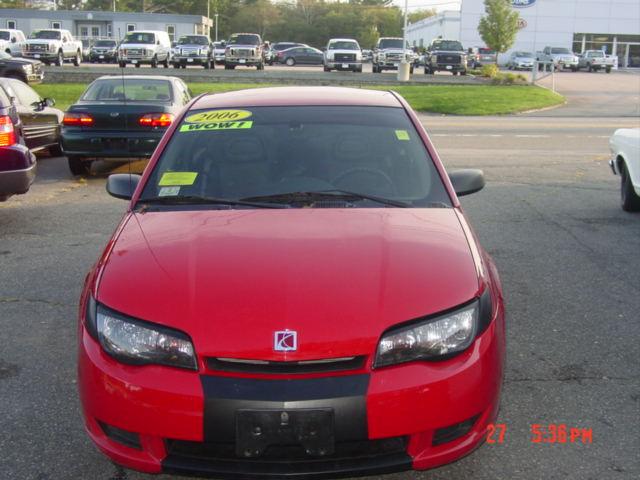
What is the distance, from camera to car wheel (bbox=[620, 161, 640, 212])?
8.73 m

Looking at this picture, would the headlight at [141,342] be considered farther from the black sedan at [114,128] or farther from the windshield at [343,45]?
the windshield at [343,45]

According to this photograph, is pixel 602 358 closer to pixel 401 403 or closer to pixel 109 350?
pixel 401 403

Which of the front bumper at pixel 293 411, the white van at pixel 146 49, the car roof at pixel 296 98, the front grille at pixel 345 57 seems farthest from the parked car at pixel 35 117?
the front grille at pixel 345 57

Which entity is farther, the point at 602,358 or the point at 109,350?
the point at 602,358

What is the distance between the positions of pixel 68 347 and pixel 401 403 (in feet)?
8.83

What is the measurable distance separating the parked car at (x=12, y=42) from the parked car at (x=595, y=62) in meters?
38.8

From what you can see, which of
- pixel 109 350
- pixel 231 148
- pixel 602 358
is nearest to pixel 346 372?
pixel 109 350

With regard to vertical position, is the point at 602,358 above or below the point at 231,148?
below

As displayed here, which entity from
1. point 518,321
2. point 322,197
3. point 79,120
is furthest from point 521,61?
point 322,197

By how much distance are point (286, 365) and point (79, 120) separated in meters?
9.16

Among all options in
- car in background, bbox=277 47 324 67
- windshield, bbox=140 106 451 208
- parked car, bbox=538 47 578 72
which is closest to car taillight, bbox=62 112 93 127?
windshield, bbox=140 106 451 208

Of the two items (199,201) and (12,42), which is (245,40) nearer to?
(12,42)

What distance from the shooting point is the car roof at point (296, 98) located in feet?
15.1

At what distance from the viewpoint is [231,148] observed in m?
4.28
